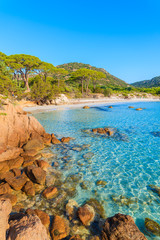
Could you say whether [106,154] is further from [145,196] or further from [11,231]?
[11,231]

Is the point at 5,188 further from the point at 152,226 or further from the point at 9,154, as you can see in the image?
the point at 152,226

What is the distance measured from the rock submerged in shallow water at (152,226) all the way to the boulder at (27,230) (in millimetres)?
2988

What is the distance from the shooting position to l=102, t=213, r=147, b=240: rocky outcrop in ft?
9.85

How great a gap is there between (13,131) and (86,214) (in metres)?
7.38

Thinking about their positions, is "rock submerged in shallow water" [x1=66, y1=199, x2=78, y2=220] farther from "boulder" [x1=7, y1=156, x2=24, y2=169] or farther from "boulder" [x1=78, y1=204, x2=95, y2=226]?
"boulder" [x1=7, y1=156, x2=24, y2=169]

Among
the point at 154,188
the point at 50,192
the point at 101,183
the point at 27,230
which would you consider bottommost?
the point at 154,188

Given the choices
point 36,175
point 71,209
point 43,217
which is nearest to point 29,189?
point 36,175

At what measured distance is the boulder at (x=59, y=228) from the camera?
11.0ft

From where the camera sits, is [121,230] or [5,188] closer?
[121,230]

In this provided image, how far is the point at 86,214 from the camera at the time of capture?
3.86m

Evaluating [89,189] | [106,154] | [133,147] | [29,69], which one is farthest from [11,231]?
[29,69]

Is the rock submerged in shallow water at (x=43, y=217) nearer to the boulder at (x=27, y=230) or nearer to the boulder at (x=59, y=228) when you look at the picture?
the boulder at (x=59, y=228)

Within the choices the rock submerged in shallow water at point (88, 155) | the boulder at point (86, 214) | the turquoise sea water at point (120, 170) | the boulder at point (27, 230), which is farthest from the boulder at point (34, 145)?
the boulder at point (27, 230)

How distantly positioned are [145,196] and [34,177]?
452 cm
